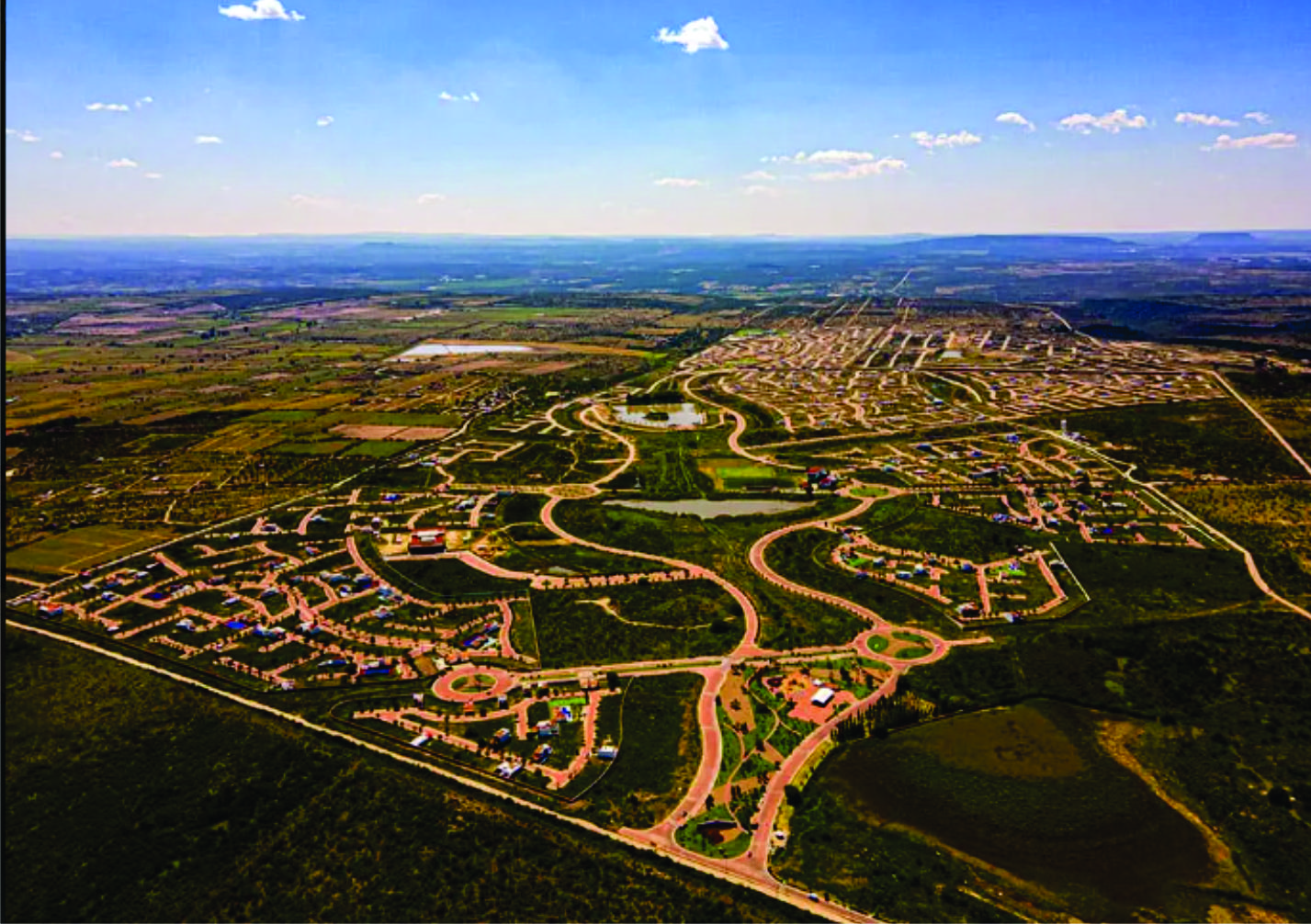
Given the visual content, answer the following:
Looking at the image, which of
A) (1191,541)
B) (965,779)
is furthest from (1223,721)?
(1191,541)

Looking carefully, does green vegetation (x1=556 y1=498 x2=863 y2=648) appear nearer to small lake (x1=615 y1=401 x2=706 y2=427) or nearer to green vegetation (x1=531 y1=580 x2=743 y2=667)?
green vegetation (x1=531 y1=580 x2=743 y2=667)

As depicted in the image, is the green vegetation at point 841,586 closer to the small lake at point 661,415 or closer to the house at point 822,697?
the house at point 822,697

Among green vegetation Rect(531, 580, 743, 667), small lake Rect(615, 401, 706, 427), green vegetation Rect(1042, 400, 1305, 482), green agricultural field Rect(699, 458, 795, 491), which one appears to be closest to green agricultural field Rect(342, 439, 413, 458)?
small lake Rect(615, 401, 706, 427)

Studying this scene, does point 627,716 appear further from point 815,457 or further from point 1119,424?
point 1119,424

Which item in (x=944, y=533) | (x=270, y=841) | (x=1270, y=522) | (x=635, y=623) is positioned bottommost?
(x=270, y=841)

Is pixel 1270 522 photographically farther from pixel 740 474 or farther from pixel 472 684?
pixel 472 684

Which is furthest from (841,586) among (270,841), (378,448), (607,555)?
(378,448)
